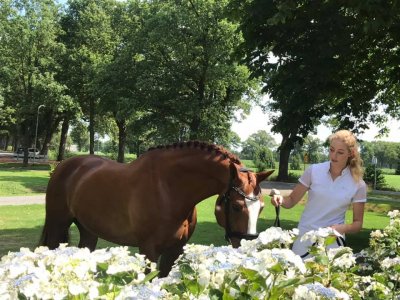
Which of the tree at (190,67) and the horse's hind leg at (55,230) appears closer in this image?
the horse's hind leg at (55,230)

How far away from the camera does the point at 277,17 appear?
6.72m

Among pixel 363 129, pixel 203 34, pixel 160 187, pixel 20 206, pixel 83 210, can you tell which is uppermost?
pixel 203 34

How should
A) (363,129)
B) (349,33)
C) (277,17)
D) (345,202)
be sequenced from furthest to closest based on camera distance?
1. (363,129)
2. (349,33)
3. (277,17)
4. (345,202)

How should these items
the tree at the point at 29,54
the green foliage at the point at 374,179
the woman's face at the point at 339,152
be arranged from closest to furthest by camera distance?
the woman's face at the point at 339,152 → the tree at the point at 29,54 → the green foliage at the point at 374,179

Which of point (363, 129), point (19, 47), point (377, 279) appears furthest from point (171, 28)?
point (377, 279)

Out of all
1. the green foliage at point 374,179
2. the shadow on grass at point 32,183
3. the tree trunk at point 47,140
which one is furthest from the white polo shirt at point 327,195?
the tree trunk at point 47,140

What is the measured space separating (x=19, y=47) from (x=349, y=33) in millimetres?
29580

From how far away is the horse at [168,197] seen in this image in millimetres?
4062

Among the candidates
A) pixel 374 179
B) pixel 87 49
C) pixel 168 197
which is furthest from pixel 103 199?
pixel 87 49

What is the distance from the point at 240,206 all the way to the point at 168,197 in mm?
748

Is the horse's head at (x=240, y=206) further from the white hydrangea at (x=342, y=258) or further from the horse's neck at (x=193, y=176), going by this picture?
the white hydrangea at (x=342, y=258)

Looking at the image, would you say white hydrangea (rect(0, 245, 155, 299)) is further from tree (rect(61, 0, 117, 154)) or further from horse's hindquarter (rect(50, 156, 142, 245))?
tree (rect(61, 0, 117, 154))

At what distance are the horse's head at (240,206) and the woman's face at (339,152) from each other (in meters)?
0.79

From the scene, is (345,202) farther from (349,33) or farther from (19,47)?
(19,47)
